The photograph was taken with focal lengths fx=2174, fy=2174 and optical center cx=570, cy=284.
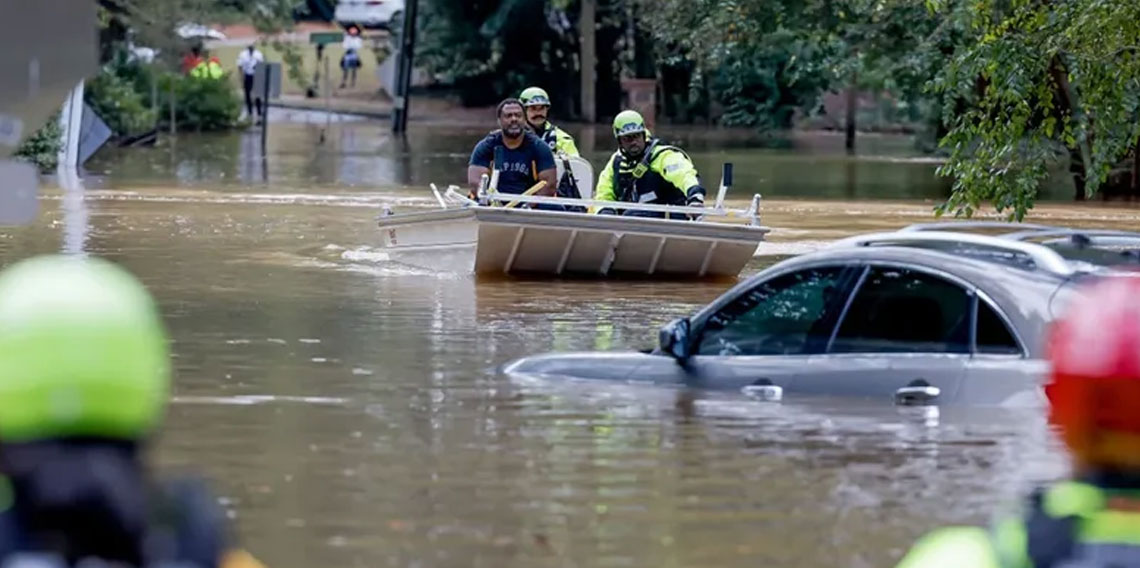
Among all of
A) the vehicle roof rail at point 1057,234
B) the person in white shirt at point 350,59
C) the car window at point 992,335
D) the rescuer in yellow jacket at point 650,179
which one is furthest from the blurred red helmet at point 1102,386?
the person in white shirt at point 350,59

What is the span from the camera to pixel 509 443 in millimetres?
9414

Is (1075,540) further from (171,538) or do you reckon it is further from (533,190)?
(533,190)

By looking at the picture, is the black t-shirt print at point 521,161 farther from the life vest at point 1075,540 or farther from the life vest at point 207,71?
the life vest at point 207,71

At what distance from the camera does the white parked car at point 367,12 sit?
63.0 m

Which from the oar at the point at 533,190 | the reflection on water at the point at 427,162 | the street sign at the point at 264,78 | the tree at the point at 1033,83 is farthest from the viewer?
the street sign at the point at 264,78

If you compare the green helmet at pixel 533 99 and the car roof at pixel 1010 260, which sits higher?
the green helmet at pixel 533 99

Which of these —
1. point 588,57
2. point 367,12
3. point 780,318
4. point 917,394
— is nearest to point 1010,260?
point 917,394

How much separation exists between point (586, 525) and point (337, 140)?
38.4 meters

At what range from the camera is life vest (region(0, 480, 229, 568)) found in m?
2.51

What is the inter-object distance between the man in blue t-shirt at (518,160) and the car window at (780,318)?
7.97 metres

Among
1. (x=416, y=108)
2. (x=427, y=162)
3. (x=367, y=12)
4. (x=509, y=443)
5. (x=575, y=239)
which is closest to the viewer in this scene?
(x=509, y=443)

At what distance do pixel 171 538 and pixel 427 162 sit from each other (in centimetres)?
3561

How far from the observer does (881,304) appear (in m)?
9.20

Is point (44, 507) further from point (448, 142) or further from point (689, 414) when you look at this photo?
point (448, 142)
